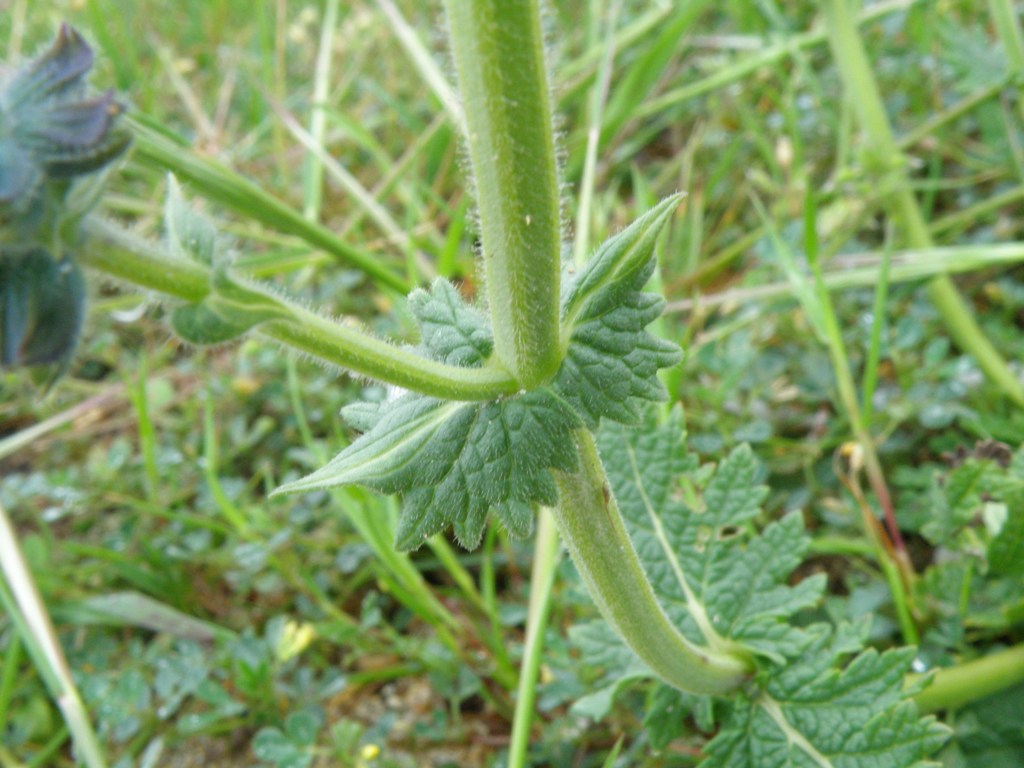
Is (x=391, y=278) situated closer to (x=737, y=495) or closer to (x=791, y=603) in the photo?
(x=737, y=495)

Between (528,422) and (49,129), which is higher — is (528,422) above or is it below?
below

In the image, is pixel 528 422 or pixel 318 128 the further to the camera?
pixel 318 128

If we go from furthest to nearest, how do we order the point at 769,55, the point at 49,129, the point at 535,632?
1. the point at 769,55
2. the point at 535,632
3. the point at 49,129

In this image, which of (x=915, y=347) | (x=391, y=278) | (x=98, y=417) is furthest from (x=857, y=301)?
(x=98, y=417)

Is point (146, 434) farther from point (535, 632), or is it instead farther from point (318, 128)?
point (318, 128)

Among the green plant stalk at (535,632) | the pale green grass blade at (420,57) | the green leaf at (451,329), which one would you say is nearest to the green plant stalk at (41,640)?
the green plant stalk at (535,632)

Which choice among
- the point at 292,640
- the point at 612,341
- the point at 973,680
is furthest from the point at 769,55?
the point at 292,640

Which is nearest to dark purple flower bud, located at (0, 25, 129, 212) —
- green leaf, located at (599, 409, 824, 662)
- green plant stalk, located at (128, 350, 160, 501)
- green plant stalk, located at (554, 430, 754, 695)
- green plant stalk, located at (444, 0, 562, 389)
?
green plant stalk, located at (444, 0, 562, 389)
